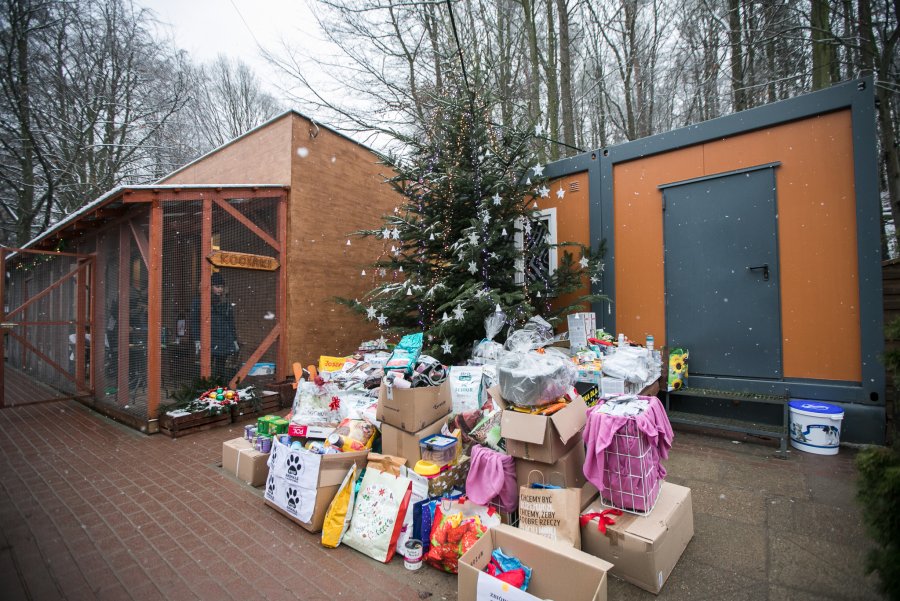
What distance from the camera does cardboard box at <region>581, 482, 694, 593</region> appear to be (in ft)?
7.26

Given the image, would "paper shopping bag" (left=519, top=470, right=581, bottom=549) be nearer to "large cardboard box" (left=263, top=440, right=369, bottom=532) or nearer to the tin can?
the tin can

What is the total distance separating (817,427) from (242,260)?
736 cm

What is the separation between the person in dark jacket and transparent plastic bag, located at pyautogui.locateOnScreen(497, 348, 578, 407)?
4819 millimetres

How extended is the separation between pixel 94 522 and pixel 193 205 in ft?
13.8

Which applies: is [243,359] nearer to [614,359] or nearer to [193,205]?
[193,205]

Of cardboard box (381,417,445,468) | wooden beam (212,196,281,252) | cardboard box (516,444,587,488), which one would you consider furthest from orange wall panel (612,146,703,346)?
wooden beam (212,196,281,252)

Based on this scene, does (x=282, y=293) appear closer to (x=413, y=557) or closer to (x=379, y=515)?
(x=379, y=515)

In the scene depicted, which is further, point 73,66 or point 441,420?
point 73,66

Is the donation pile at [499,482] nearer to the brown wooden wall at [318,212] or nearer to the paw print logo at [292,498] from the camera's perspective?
the paw print logo at [292,498]

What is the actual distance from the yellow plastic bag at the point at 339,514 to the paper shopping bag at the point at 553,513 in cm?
123

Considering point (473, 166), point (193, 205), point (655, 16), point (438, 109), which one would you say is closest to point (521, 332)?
point (473, 166)

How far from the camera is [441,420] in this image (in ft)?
11.1

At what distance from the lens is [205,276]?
576cm

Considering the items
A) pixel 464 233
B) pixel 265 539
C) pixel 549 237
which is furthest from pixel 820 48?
pixel 265 539
